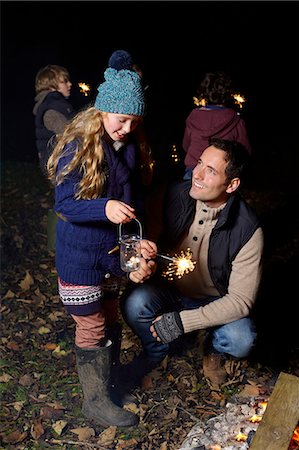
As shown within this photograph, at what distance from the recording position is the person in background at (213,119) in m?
5.08

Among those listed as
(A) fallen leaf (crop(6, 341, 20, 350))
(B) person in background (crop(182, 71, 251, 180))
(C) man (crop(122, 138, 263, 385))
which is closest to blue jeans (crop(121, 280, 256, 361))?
(C) man (crop(122, 138, 263, 385))

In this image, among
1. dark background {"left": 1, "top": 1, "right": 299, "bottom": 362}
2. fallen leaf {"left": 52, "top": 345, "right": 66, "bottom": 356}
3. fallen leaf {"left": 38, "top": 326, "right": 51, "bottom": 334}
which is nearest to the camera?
fallen leaf {"left": 52, "top": 345, "right": 66, "bottom": 356}

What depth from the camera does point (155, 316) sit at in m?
3.89

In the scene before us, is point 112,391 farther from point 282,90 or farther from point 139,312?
point 282,90

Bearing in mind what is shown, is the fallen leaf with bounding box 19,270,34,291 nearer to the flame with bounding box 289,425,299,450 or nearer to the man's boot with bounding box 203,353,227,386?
the man's boot with bounding box 203,353,227,386

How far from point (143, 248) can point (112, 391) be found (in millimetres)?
1252

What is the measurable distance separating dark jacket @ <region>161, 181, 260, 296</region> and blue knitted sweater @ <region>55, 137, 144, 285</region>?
50 cm

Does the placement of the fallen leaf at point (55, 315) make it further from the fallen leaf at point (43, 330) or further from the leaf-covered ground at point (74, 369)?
the fallen leaf at point (43, 330)

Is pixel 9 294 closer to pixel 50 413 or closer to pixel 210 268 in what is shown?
pixel 50 413

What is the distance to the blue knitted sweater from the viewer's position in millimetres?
3209

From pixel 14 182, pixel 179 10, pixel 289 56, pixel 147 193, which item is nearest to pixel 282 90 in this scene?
pixel 289 56

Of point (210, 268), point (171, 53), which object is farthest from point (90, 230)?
point (171, 53)

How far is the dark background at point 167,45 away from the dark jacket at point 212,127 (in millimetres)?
7030

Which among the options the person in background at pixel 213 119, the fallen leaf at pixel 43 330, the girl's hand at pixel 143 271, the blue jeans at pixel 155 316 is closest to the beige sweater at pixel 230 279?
the blue jeans at pixel 155 316
